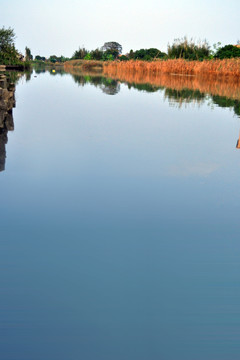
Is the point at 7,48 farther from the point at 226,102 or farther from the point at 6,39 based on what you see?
the point at 226,102

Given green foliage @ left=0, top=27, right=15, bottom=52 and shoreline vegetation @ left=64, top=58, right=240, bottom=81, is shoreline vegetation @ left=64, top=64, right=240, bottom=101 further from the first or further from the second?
green foliage @ left=0, top=27, right=15, bottom=52

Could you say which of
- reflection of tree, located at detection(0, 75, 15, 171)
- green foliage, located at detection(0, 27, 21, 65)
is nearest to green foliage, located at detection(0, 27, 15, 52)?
green foliage, located at detection(0, 27, 21, 65)

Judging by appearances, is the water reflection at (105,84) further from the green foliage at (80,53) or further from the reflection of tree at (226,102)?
the green foliage at (80,53)

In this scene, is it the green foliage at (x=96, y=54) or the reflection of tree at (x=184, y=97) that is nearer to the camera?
the reflection of tree at (x=184, y=97)

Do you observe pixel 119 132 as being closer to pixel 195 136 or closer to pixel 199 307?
pixel 195 136

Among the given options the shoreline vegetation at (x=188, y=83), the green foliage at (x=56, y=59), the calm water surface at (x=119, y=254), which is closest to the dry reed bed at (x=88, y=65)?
the shoreline vegetation at (x=188, y=83)

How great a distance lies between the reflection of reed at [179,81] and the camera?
1827 centimetres

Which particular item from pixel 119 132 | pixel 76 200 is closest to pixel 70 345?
pixel 76 200

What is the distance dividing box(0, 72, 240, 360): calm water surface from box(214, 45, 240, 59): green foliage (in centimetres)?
3398

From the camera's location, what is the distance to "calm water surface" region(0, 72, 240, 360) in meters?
2.01

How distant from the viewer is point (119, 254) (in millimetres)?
2801

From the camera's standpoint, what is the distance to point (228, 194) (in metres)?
4.23

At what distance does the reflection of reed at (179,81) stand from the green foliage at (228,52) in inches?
353

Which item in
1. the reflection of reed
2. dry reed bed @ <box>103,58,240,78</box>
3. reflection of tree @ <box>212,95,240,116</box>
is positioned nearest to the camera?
reflection of tree @ <box>212,95,240,116</box>
